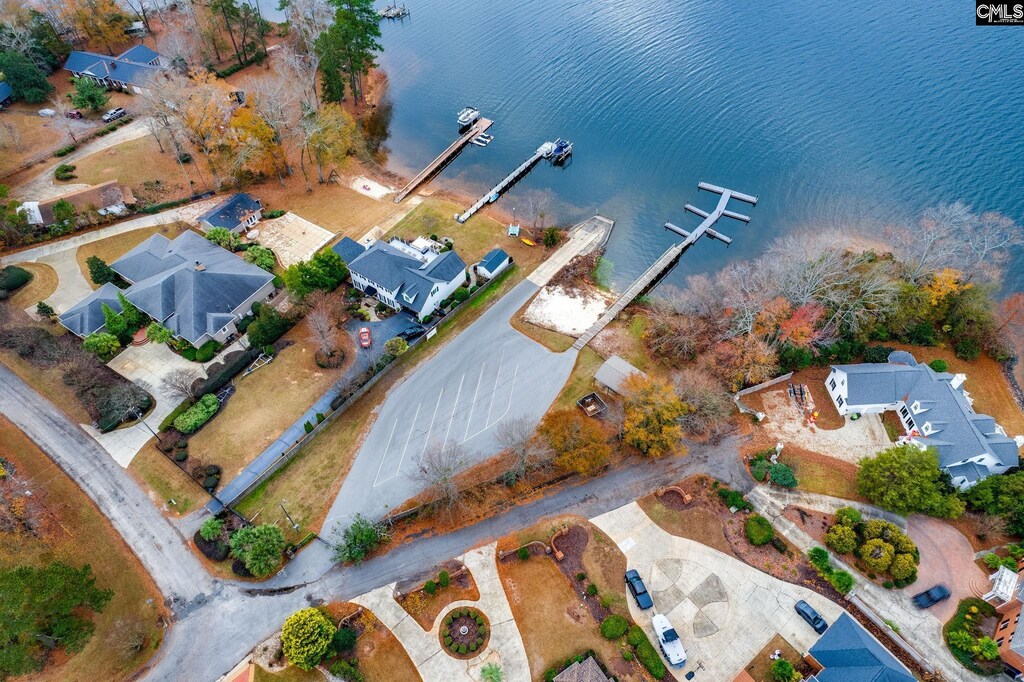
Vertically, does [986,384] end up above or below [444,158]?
below

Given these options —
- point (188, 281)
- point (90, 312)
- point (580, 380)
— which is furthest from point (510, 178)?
point (90, 312)

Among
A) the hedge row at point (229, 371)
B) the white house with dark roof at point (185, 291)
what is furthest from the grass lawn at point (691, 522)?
the white house with dark roof at point (185, 291)

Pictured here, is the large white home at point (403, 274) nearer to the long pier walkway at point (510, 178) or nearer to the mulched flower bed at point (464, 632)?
the long pier walkway at point (510, 178)

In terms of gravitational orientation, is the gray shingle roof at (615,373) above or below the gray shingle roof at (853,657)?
above

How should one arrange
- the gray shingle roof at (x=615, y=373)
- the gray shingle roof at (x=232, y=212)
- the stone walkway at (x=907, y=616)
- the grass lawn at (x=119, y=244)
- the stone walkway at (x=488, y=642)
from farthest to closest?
1. the gray shingle roof at (x=232, y=212)
2. the grass lawn at (x=119, y=244)
3. the gray shingle roof at (x=615, y=373)
4. the stone walkway at (x=907, y=616)
5. the stone walkway at (x=488, y=642)

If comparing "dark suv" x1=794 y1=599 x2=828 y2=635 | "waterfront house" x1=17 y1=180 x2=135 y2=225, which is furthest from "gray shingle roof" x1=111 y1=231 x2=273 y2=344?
"dark suv" x1=794 y1=599 x2=828 y2=635

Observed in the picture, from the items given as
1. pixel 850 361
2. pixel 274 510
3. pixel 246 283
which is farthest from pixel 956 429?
pixel 246 283

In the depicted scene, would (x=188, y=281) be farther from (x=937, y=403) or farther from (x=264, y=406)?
(x=937, y=403)

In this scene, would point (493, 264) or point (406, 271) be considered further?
Answer: point (493, 264)
